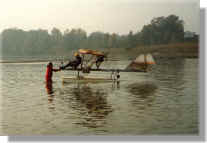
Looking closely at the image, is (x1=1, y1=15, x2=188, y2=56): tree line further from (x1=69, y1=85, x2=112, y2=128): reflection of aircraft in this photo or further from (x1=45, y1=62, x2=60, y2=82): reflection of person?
(x1=69, y1=85, x2=112, y2=128): reflection of aircraft

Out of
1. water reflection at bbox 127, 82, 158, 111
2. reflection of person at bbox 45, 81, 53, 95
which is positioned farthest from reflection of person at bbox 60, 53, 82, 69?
water reflection at bbox 127, 82, 158, 111

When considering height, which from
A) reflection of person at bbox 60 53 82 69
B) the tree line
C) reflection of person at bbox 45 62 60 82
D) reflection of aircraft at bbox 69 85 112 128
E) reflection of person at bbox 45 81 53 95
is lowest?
reflection of aircraft at bbox 69 85 112 128

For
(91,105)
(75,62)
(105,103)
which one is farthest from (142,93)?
(75,62)

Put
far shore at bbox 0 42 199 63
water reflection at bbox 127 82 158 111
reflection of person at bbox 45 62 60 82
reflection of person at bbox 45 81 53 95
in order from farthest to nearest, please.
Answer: reflection of person at bbox 45 62 60 82 < reflection of person at bbox 45 81 53 95 < far shore at bbox 0 42 199 63 < water reflection at bbox 127 82 158 111

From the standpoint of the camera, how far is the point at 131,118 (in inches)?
177

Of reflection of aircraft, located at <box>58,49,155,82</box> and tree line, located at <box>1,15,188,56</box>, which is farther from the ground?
tree line, located at <box>1,15,188,56</box>

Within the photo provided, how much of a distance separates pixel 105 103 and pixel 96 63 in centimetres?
74

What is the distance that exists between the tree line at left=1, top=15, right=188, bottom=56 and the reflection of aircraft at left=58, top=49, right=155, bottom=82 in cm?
12

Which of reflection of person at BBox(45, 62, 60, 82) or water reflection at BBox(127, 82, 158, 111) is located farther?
reflection of person at BBox(45, 62, 60, 82)

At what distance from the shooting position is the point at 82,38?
4.89 metres

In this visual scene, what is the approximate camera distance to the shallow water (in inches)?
175

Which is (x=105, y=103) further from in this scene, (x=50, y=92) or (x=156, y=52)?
(x=156, y=52)

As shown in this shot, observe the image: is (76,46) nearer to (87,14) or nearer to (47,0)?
(87,14)

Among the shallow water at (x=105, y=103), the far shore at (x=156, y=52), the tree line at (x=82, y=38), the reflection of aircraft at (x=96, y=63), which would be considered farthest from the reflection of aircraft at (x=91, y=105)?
the tree line at (x=82, y=38)
